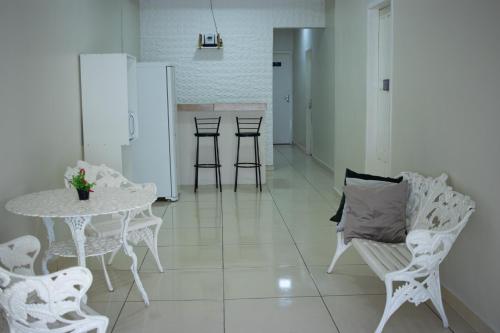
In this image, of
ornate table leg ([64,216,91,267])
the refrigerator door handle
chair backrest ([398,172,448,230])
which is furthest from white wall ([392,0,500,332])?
the refrigerator door handle

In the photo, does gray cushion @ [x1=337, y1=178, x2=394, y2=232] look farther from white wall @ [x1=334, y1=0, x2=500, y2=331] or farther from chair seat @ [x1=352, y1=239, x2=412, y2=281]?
white wall @ [x1=334, y1=0, x2=500, y2=331]

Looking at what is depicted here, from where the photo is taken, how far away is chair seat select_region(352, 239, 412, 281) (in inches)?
127

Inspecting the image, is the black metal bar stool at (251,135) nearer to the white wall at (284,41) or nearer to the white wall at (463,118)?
the white wall at (463,118)

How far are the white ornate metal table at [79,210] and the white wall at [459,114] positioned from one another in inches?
75.8

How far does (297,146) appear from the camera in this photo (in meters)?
13.0

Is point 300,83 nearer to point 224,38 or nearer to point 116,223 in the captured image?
point 224,38

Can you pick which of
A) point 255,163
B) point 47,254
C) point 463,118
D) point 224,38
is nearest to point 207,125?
point 255,163

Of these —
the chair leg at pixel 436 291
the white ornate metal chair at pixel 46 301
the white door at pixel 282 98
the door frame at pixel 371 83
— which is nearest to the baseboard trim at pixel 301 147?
the white door at pixel 282 98

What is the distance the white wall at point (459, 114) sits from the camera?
10.1 feet

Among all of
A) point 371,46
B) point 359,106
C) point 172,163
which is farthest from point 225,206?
point 371,46

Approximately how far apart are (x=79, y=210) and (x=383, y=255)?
1819 millimetres

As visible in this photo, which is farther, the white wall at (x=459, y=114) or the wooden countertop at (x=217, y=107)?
the wooden countertop at (x=217, y=107)

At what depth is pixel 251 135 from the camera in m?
7.70

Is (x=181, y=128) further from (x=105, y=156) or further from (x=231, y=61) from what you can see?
(x=105, y=156)
